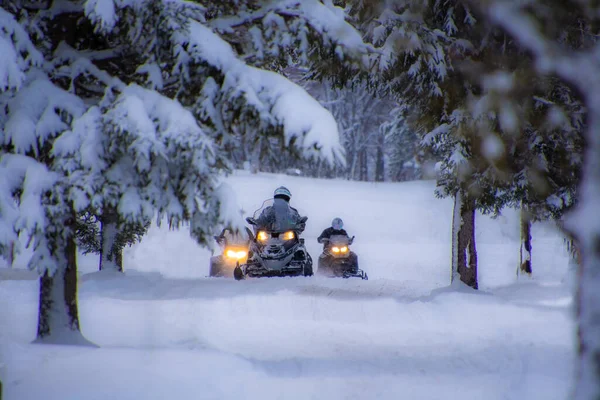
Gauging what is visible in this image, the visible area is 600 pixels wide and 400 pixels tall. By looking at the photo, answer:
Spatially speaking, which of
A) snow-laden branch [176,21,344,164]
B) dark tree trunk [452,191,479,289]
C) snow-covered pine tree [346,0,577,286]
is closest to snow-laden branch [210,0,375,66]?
snow-laden branch [176,21,344,164]

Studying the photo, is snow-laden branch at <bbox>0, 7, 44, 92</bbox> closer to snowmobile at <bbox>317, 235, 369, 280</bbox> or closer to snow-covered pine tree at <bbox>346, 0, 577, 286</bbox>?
snow-covered pine tree at <bbox>346, 0, 577, 286</bbox>

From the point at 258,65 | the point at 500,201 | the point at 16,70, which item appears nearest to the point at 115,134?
the point at 16,70

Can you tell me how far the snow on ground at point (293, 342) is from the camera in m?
5.23

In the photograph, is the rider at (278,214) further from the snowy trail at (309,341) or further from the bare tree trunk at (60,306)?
the bare tree trunk at (60,306)

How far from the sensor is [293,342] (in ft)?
24.4

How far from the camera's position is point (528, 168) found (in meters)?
10.4

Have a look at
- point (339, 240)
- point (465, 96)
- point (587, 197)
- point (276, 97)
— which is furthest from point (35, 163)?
point (339, 240)

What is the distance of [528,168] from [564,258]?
1800cm

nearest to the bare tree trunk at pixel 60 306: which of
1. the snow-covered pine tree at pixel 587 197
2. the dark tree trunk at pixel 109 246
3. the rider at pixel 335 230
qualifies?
the snow-covered pine tree at pixel 587 197

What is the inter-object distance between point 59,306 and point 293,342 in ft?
9.47

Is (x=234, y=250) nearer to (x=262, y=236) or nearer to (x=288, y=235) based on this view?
(x=262, y=236)

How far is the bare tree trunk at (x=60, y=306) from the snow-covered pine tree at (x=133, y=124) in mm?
11

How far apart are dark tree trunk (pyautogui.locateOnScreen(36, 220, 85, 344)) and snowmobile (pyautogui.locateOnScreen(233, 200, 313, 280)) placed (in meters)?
5.35

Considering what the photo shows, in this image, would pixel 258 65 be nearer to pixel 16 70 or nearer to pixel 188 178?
pixel 188 178
